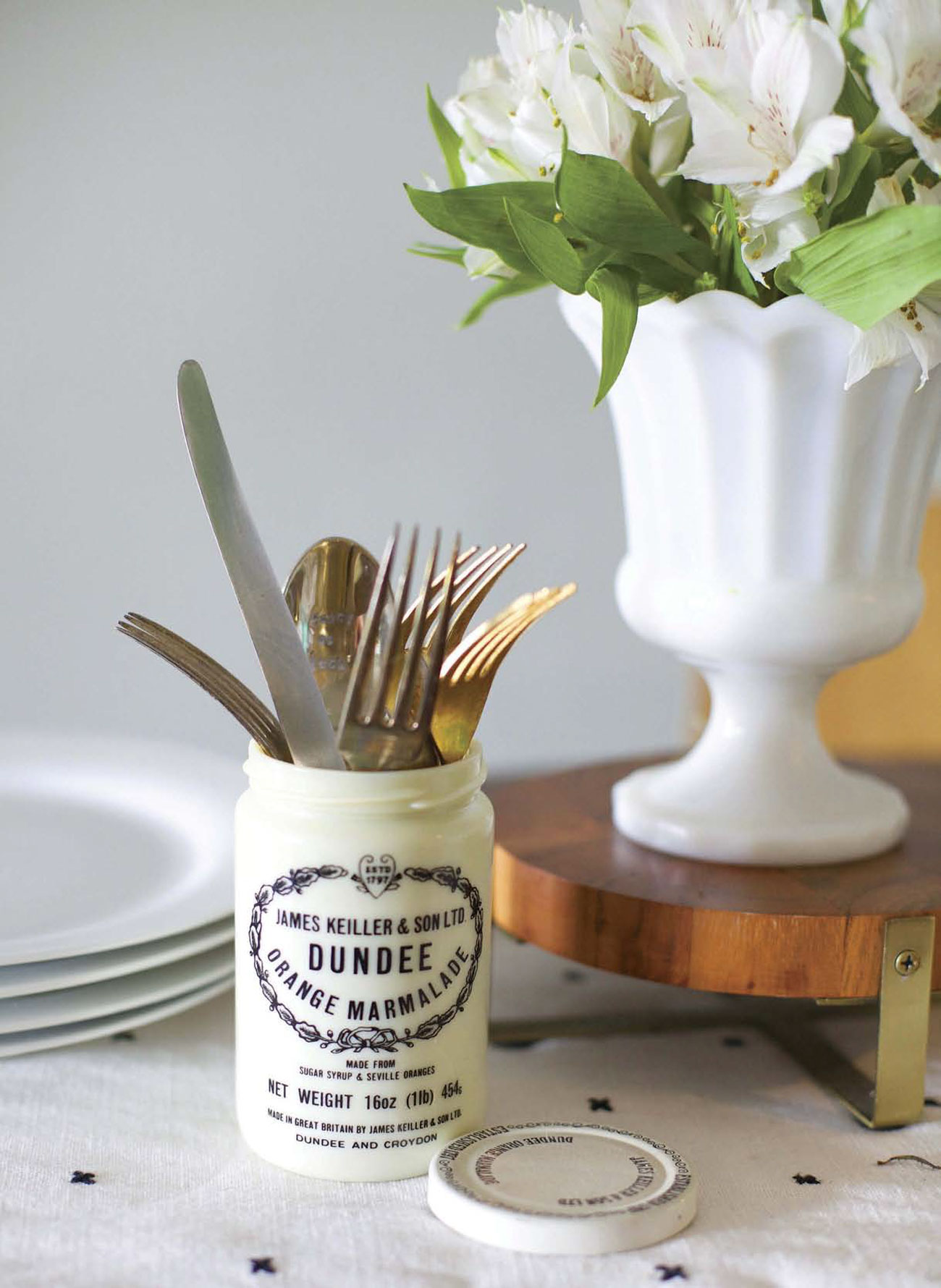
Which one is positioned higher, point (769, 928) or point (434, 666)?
point (434, 666)

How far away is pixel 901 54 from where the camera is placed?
470mm

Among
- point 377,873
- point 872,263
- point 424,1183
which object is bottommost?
point 424,1183

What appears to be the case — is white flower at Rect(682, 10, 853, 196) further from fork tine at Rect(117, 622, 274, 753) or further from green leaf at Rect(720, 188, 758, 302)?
fork tine at Rect(117, 622, 274, 753)

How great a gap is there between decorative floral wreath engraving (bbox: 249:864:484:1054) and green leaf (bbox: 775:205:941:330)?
0.24m

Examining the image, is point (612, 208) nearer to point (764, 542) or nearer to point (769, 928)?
point (764, 542)

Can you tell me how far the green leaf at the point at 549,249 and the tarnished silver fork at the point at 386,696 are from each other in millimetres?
118

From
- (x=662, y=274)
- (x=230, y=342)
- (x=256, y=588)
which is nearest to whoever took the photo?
(x=256, y=588)

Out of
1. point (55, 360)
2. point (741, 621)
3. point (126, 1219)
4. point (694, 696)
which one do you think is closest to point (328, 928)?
point (126, 1219)

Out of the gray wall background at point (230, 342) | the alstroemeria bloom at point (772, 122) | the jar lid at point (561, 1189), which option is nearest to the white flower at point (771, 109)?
the alstroemeria bloom at point (772, 122)

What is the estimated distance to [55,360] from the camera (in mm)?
1460

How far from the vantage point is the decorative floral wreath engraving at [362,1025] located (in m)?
0.45

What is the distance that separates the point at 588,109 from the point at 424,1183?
15.1 inches

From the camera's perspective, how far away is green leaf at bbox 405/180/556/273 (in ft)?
1.70

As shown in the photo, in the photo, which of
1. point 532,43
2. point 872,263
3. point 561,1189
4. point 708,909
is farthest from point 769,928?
point 532,43
